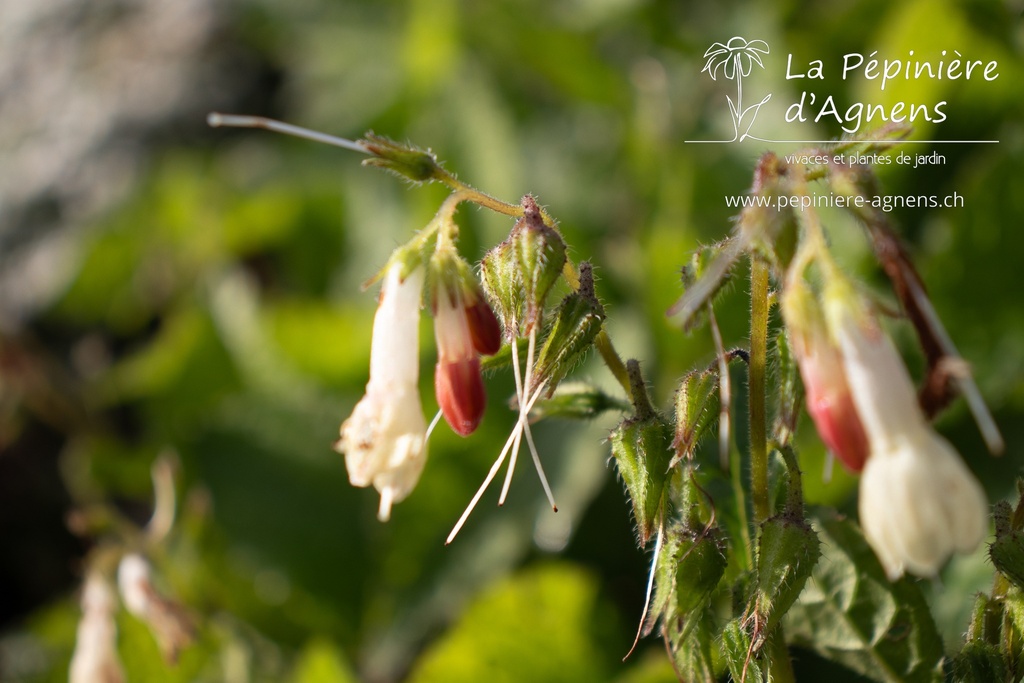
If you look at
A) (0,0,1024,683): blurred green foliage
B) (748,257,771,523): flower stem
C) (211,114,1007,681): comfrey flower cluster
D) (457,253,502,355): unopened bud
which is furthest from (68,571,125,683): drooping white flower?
(748,257,771,523): flower stem

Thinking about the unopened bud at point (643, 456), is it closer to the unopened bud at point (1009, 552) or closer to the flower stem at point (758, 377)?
the flower stem at point (758, 377)

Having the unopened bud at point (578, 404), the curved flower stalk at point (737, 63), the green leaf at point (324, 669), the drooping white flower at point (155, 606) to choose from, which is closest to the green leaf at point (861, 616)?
the unopened bud at point (578, 404)

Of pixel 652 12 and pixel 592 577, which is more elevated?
pixel 652 12

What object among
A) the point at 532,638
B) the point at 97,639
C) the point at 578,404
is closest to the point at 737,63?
the point at 532,638

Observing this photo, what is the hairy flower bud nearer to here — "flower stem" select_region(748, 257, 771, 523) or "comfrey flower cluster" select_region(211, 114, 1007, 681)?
"comfrey flower cluster" select_region(211, 114, 1007, 681)

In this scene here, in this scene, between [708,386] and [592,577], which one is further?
[592,577]

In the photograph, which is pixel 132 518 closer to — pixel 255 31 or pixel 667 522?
pixel 255 31

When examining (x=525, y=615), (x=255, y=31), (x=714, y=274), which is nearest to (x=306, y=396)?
(x=525, y=615)
